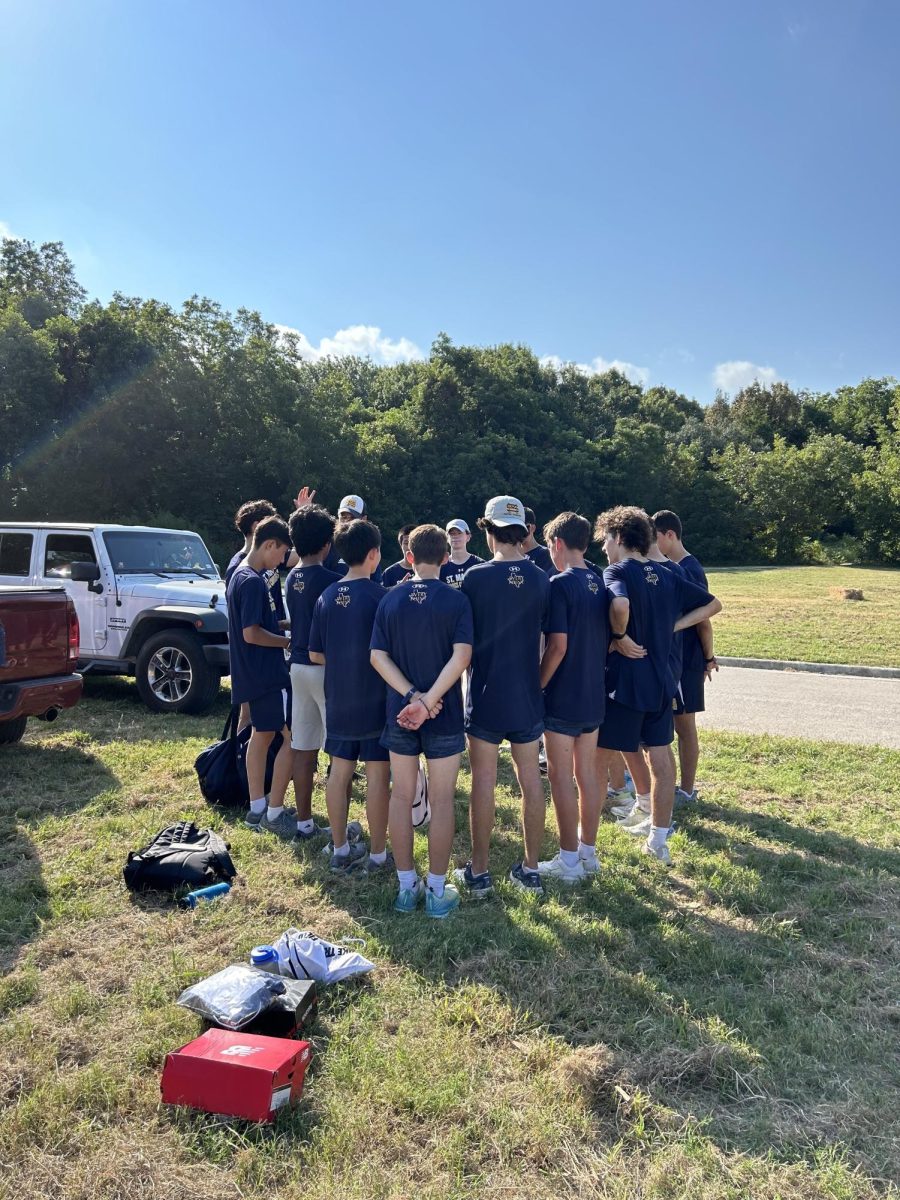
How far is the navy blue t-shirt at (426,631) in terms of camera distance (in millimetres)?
3674

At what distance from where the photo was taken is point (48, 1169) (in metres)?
2.20

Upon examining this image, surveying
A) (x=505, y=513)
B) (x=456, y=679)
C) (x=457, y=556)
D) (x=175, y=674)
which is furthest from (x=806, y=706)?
(x=175, y=674)

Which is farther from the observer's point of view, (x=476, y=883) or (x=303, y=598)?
(x=303, y=598)

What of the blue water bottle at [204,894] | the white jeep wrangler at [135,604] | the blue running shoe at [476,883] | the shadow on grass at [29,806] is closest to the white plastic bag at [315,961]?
the blue water bottle at [204,894]

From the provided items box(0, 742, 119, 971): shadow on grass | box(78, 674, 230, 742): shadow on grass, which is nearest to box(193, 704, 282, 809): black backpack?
box(0, 742, 119, 971): shadow on grass

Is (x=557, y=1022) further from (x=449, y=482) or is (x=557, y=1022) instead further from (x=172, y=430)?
(x=449, y=482)

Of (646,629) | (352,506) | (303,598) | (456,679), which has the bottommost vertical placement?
(456,679)

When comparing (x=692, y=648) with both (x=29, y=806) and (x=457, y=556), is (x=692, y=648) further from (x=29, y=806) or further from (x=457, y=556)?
(x=29, y=806)

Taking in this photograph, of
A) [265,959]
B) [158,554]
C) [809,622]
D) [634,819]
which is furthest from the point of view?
[809,622]

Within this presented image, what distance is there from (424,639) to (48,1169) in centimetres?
231

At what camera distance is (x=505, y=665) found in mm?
3846

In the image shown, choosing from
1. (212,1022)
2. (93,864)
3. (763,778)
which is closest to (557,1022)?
(212,1022)

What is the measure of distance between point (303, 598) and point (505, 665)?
137cm

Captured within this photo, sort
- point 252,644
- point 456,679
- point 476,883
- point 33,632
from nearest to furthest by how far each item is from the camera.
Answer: point 456,679 → point 476,883 → point 252,644 → point 33,632
